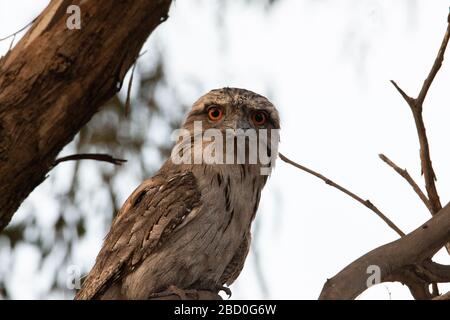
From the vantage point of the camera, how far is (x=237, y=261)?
3.33 m

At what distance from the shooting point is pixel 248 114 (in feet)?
11.0

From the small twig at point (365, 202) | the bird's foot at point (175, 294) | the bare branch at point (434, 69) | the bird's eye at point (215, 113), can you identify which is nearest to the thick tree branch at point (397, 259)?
the small twig at point (365, 202)

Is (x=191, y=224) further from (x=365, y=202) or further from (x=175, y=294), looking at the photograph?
(x=365, y=202)

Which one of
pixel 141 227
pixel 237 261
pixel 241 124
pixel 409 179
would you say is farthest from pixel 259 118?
pixel 409 179

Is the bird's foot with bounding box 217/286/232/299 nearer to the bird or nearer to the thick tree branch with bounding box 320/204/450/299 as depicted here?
the bird

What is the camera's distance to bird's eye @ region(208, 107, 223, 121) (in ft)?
11.1

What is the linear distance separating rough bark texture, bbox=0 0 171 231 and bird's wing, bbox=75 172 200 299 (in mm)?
789

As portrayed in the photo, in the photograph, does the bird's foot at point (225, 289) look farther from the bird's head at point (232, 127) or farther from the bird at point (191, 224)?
the bird's head at point (232, 127)

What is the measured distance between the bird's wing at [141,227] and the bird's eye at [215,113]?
0.94ft

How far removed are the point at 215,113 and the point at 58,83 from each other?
122 centimetres

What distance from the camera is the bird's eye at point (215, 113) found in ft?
11.1

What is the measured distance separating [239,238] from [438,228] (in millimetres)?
1041
